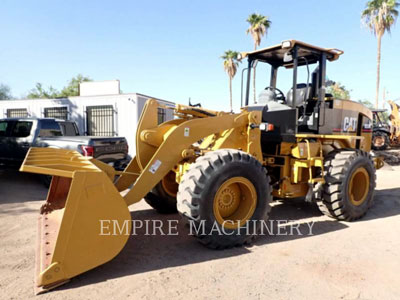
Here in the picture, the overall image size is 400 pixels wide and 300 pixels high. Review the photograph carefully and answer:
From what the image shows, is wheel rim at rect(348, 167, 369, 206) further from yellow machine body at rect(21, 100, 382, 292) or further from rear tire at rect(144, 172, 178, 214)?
rear tire at rect(144, 172, 178, 214)

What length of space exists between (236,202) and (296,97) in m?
2.36

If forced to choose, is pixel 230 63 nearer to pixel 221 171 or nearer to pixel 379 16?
pixel 379 16

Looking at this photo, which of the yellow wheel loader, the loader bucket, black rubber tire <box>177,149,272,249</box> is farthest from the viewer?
black rubber tire <box>177,149,272,249</box>

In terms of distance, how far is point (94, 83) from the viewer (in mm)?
19031

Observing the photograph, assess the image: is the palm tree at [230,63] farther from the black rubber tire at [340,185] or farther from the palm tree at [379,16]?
the black rubber tire at [340,185]

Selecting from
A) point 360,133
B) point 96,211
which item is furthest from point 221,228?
point 360,133

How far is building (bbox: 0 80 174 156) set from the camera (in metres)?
14.2

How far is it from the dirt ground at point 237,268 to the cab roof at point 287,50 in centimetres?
300

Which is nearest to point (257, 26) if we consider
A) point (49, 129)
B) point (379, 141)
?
point (379, 141)

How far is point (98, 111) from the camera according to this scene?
15102 millimetres

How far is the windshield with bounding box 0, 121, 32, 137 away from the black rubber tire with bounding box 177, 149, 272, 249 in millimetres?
6390

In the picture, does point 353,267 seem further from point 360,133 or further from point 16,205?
point 16,205

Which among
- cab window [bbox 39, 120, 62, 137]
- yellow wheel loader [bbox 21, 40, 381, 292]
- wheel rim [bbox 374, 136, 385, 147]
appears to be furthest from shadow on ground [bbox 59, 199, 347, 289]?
wheel rim [bbox 374, 136, 385, 147]

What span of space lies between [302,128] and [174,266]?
3337mm
